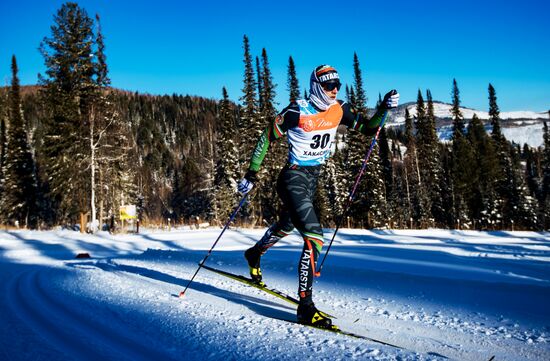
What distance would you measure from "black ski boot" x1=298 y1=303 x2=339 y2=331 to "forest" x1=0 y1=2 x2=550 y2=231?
3.58ft

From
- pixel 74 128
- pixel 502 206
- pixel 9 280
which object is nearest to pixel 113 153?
pixel 74 128

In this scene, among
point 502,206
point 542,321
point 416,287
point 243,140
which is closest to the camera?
point 542,321

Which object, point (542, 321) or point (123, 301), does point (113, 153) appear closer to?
point (123, 301)

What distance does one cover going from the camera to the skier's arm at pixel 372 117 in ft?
13.6

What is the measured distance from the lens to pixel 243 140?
36.9 meters

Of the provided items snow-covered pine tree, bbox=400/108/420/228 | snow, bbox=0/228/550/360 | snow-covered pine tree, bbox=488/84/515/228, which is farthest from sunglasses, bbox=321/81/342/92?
snow-covered pine tree, bbox=400/108/420/228

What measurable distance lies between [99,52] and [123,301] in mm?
26338

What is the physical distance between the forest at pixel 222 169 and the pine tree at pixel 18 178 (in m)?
0.10

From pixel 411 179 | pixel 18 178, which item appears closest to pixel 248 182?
pixel 18 178

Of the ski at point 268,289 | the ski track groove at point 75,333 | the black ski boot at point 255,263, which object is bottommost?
the ski at point 268,289

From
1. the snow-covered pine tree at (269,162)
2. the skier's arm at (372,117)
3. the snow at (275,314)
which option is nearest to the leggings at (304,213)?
the snow at (275,314)

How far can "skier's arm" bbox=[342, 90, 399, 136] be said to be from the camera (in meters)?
4.14

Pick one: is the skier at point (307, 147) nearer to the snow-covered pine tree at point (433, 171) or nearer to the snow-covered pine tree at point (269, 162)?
the snow-covered pine tree at point (269, 162)

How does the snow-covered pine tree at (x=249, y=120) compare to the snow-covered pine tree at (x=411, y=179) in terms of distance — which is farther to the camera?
the snow-covered pine tree at (x=411, y=179)
